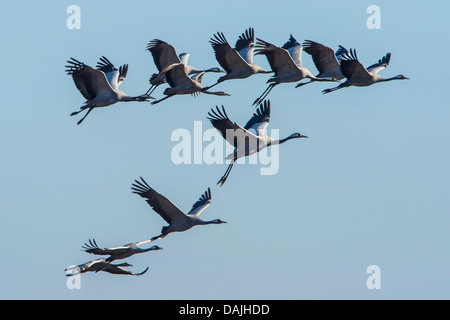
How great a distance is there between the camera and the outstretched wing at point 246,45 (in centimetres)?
2981

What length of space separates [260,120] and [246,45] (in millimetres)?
3416

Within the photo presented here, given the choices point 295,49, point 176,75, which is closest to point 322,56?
point 295,49

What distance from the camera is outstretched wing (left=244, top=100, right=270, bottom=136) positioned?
1081 inches

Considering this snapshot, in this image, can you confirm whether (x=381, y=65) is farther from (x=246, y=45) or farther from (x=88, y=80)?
(x=88, y=80)

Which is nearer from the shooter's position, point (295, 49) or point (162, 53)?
point (162, 53)

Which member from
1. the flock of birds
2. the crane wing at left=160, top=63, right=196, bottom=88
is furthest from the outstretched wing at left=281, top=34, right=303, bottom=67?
the crane wing at left=160, top=63, right=196, bottom=88

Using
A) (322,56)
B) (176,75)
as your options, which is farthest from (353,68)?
(176,75)

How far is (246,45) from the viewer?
99.9 feet

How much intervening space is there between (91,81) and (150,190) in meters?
3.28

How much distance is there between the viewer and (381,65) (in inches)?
1216

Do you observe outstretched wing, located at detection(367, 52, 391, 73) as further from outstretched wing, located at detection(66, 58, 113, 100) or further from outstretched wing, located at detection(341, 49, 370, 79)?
outstretched wing, located at detection(66, 58, 113, 100)

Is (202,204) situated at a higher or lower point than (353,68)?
lower

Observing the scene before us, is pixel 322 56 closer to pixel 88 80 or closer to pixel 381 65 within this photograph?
pixel 381 65

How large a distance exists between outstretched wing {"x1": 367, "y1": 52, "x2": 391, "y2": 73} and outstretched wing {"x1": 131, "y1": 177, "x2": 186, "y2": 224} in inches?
316
